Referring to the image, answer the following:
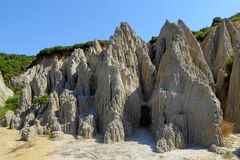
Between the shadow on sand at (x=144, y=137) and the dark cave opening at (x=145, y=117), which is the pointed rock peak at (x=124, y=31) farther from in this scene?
the shadow on sand at (x=144, y=137)

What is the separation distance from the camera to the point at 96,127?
27781mm

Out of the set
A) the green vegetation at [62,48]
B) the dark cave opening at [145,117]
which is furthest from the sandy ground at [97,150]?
the green vegetation at [62,48]

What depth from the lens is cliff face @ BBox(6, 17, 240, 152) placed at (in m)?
25.4

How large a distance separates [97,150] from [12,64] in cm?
4064

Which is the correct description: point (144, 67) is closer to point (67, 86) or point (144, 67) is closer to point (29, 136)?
point (67, 86)

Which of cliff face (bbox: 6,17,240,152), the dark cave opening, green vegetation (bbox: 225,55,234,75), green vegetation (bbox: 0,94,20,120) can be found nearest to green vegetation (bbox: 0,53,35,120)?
green vegetation (bbox: 0,94,20,120)

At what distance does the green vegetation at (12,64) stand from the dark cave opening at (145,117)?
3025 centimetres

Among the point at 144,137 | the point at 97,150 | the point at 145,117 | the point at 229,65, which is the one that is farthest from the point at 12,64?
the point at 97,150

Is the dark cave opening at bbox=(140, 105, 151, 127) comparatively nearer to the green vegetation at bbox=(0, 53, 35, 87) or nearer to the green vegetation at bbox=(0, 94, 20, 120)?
the green vegetation at bbox=(0, 94, 20, 120)

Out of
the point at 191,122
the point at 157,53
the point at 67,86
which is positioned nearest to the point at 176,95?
the point at 191,122

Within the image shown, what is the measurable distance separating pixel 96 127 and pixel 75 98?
8.76 ft

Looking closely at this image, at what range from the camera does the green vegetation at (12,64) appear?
5815 cm

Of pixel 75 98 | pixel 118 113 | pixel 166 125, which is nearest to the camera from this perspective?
pixel 166 125

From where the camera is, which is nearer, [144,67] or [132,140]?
[132,140]
